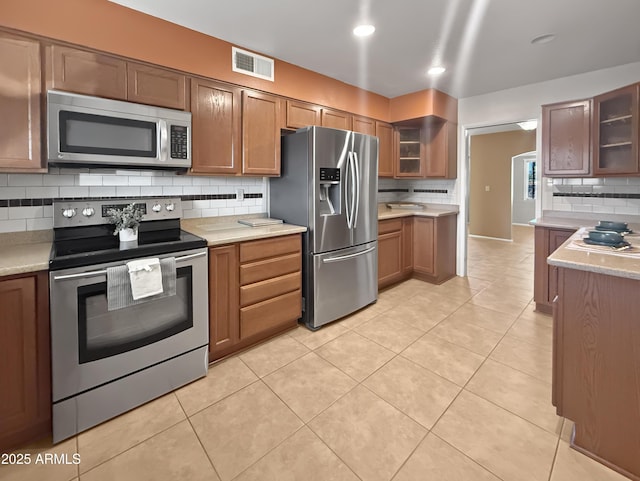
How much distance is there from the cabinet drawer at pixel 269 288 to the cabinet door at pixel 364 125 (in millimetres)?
2015

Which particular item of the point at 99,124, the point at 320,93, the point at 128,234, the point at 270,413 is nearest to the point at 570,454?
the point at 270,413

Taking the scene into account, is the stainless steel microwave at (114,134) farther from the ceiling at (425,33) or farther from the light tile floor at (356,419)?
the light tile floor at (356,419)

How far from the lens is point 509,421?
5.73ft

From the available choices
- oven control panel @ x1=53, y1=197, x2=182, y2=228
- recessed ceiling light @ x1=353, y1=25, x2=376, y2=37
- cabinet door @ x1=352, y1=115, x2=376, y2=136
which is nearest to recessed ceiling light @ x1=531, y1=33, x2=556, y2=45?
recessed ceiling light @ x1=353, y1=25, x2=376, y2=37

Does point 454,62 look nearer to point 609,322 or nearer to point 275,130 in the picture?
point 275,130

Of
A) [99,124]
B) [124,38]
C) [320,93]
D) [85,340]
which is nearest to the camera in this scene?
[85,340]

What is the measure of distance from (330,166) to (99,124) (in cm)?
169

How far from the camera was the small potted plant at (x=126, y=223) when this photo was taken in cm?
201

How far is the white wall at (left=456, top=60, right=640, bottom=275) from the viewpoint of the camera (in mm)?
3234

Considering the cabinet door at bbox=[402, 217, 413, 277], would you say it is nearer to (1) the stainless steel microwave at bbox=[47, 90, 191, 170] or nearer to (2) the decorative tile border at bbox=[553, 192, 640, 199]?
(2) the decorative tile border at bbox=[553, 192, 640, 199]

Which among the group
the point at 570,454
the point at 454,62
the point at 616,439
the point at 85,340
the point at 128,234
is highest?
the point at 454,62

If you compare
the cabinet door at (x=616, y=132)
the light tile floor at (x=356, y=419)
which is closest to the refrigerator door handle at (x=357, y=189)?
the light tile floor at (x=356, y=419)

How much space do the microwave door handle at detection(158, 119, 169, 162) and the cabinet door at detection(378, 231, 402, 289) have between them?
240 centimetres

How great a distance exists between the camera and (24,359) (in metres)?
1.55
